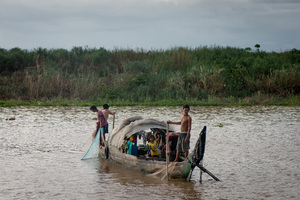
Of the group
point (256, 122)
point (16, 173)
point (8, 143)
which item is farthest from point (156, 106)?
point (16, 173)

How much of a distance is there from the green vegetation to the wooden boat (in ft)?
41.3

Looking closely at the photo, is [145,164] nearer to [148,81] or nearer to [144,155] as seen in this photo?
[144,155]

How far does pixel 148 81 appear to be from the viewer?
25.9 meters

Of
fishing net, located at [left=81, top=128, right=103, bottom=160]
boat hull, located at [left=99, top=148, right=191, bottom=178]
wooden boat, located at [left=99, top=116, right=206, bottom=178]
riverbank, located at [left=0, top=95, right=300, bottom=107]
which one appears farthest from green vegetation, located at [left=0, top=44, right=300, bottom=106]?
boat hull, located at [left=99, top=148, right=191, bottom=178]

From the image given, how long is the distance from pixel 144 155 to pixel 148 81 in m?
15.8

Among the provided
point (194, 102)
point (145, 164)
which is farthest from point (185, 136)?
point (194, 102)

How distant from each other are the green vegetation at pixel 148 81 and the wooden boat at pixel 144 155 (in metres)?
12.6

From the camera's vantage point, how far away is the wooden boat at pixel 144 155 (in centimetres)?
834

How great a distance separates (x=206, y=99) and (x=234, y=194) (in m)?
16.7

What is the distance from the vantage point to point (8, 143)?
1289 cm

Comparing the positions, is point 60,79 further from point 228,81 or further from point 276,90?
point 276,90

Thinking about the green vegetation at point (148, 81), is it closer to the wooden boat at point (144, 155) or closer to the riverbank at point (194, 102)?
the riverbank at point (194, 102)

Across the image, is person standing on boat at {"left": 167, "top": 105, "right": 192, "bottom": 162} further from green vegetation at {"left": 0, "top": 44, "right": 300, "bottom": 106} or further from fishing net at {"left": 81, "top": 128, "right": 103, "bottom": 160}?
green vegetation at {"left": 0, "top": 44, "right": 300, "bottom": 106}

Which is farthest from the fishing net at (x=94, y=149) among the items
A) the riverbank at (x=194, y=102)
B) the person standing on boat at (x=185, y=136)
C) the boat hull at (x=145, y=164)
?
the riverbank at (x=194, y=102)
